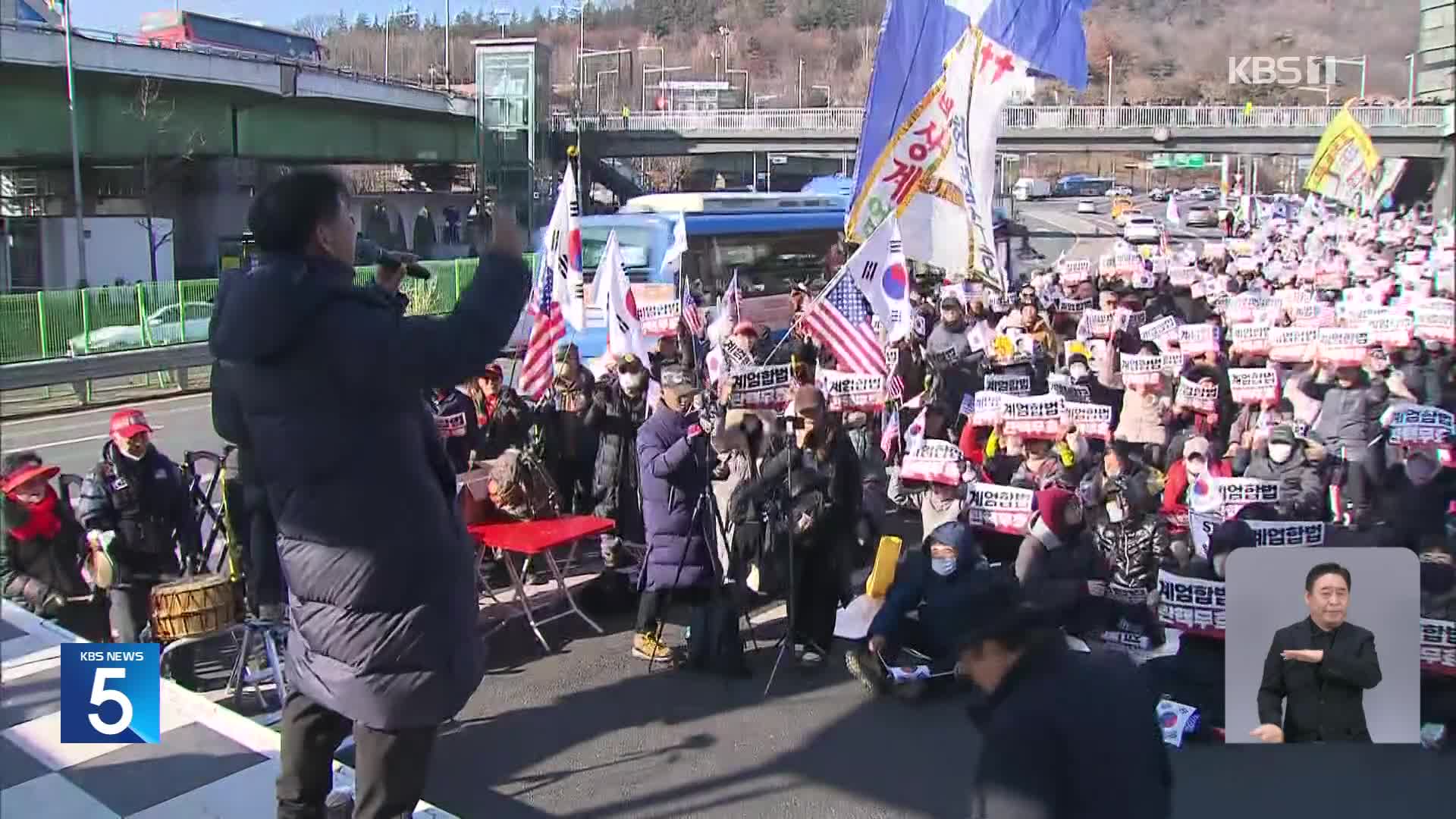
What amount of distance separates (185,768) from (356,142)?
39.9 metres

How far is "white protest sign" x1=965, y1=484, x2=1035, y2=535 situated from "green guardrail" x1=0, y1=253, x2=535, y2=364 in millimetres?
13622

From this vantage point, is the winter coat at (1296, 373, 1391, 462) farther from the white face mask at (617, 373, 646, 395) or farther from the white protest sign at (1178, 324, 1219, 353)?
the white face mask at (617, 373, 646, 395)

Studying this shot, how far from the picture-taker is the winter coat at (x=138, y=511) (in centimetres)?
661

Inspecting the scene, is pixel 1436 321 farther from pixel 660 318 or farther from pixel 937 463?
pixel 660 318

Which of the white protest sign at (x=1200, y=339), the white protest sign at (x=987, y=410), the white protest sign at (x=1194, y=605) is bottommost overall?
the white protest sign at (x=1194, y=605)

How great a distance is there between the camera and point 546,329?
11.2 metres

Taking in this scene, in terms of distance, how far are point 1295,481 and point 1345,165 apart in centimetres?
937

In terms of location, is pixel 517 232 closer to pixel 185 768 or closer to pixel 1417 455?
pixel 185 768

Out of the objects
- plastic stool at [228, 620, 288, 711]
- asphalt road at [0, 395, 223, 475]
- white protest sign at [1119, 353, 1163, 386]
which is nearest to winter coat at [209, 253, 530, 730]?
plastic stool at [228, 620, 288, 711]

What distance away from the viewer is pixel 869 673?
688 cm

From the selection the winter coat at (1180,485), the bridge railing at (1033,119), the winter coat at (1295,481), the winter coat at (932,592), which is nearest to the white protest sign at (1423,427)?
the winter coat at (1295,481)

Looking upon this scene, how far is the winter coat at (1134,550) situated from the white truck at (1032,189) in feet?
196

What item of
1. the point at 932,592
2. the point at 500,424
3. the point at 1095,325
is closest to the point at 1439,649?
the point at 932,592

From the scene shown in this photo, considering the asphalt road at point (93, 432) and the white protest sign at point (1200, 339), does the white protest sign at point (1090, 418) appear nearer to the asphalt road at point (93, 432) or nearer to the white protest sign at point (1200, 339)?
the white protest sign at point (1200, 339)
